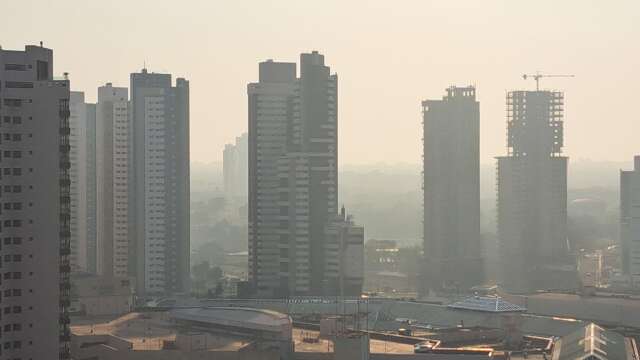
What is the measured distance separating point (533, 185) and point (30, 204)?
125 ft

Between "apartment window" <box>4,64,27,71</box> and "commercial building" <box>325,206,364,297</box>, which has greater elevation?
"apartment window" <box>4,64,27,71</box>

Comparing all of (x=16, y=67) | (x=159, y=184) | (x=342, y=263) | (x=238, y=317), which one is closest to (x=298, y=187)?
(x=342, y=263)

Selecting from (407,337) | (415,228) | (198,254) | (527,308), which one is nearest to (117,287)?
(407,337)

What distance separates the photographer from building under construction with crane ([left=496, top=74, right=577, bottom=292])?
176 feet

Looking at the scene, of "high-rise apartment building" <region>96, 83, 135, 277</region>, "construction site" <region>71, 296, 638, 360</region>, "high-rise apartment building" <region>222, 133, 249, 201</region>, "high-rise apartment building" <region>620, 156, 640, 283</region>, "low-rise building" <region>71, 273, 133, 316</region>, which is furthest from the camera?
"high-rise apartment building" <region>222, 133, 249, 201</region>

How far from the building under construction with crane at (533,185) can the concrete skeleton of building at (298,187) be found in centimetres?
1383

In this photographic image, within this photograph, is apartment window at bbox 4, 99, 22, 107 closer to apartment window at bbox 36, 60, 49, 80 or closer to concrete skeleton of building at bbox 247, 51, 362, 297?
apartment window at bbox 36, 60, 49, 80

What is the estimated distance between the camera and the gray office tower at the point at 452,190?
170 feet

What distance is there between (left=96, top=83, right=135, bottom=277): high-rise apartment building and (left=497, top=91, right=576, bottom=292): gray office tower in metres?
16.5

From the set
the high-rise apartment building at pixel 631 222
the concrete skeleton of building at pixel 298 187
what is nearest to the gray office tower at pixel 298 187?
the concrete skeleton of building at pixel 298 187

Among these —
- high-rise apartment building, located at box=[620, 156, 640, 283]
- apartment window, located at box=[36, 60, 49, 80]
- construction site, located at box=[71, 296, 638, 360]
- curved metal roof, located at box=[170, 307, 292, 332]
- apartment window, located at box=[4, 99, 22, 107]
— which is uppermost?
apartment window, located at box=[36, 60, 49, 80]

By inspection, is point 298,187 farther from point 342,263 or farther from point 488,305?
point 488,305

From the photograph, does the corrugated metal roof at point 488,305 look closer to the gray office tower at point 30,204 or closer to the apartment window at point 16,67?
the gray office tower at point 30,204

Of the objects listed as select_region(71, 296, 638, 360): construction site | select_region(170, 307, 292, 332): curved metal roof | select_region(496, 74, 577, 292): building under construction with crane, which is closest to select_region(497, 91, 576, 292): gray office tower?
select_region(496, 74, 577, 292): building under construction with crane
